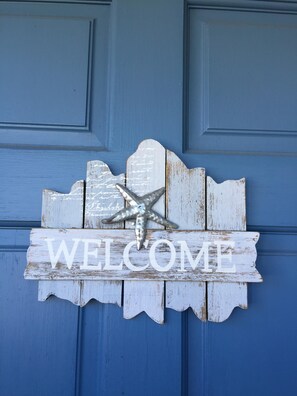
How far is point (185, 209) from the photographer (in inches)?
28.5

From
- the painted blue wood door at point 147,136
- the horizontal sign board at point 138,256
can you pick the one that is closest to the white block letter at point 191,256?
the horizontal sign board at point 138,256

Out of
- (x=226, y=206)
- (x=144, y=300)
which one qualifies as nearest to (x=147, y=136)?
(x=226, y=206)

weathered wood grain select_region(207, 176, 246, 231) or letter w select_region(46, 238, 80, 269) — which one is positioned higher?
weathered wood grain select_region(207, 176, 246, 231)

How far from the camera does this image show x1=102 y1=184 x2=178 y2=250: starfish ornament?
70 cm

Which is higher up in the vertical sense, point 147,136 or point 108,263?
point 147,136

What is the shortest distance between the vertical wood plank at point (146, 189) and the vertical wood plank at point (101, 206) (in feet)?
0.07

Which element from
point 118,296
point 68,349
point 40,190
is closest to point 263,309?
point 118,296

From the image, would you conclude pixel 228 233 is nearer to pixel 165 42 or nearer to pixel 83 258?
pixel 83 258

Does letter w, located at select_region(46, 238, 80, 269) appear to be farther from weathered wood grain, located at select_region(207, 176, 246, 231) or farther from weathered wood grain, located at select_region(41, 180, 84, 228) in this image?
weathered wood grain, located at select_region(207, 176, 246, 231)

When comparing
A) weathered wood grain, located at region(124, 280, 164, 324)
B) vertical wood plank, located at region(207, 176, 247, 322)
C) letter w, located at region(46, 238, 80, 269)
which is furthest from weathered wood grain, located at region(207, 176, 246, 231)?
letter w, located at region(46, 238, 80, 269)

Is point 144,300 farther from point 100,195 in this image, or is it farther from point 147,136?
point 147,136

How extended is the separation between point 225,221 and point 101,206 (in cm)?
26

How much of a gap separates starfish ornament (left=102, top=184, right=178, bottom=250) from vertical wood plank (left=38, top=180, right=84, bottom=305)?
0.21ft

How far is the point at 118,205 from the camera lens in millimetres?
722
